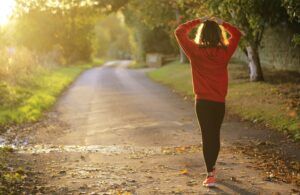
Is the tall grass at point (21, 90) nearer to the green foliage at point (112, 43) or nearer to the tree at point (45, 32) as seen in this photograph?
the tree at point (45, 32)

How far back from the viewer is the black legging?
7.02 m

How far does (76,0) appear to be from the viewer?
25.0m

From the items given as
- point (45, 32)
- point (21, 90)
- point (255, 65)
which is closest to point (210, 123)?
point (21, 90)

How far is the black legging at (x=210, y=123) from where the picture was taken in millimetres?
7020

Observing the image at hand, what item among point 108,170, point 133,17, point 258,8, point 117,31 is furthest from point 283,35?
point 117,31

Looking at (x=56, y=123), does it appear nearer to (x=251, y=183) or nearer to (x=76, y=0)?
(x=251, y=183)

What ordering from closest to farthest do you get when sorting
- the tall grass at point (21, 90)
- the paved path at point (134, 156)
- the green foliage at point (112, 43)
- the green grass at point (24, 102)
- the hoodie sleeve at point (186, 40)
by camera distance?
1. the hoodie sleeve at point (186, 40)
2. the paved path at point (134, 156)
3. the green grass at point (24, 102)
4. the tall grass at point (21, 90)
5. the green foliage at point (112, 43)

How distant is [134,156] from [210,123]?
267 cm

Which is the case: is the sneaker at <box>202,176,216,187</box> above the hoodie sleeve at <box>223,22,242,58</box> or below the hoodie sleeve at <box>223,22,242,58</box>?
below

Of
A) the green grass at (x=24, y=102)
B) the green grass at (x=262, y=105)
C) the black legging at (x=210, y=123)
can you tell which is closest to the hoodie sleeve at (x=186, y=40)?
the black legging at (x=210, y=123)

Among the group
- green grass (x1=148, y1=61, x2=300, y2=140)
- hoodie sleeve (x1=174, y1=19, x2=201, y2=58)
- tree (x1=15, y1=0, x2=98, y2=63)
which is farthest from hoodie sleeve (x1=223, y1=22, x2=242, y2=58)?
tree (x1=15, y1=0, x2=98, y2=63)

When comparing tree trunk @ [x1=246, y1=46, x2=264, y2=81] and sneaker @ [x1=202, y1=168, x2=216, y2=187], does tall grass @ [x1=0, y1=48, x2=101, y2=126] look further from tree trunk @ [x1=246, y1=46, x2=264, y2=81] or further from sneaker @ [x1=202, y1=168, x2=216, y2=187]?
tree trunk @ [x1=246, y1=46, x2=264, y2=81]

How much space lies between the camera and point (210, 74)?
6941 millimetres

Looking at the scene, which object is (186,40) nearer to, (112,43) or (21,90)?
(21,90)
